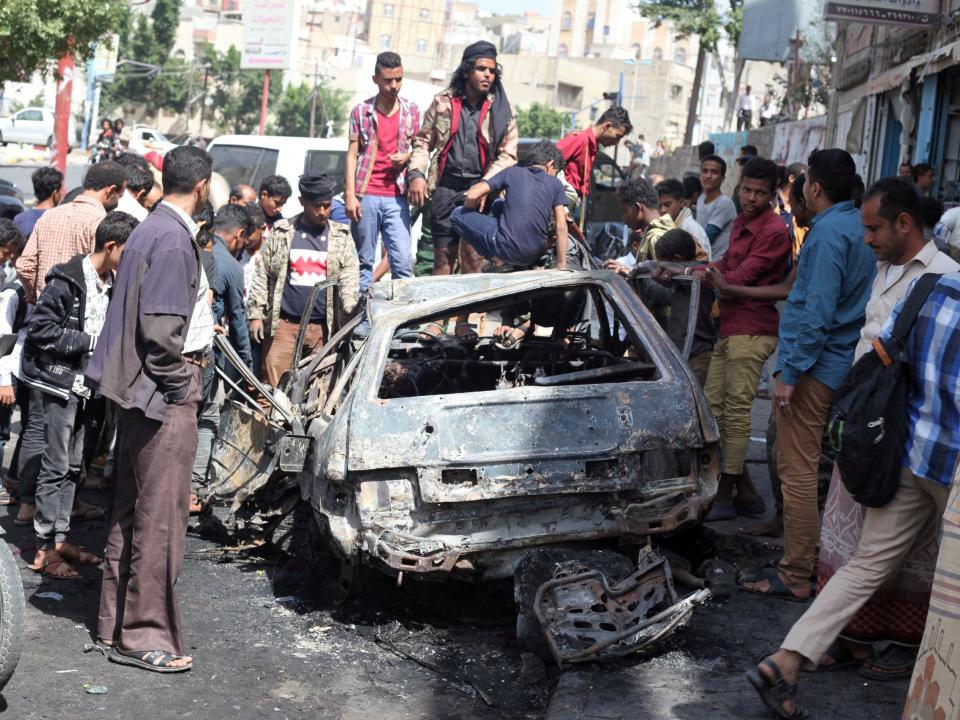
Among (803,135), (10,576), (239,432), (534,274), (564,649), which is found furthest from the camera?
(803,135)

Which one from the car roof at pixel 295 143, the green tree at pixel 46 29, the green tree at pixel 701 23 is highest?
the green tree at pixel 701 23

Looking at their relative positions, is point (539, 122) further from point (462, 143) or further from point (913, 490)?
point (913, 490)

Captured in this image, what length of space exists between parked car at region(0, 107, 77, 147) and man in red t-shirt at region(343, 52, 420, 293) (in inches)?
1345

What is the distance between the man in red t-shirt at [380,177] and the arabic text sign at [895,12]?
14.9 feet

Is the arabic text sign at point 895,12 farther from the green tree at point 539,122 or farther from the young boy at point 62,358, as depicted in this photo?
the green tree at point 539,122

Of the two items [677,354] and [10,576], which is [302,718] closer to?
[10,576]

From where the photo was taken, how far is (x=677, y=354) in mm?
5719

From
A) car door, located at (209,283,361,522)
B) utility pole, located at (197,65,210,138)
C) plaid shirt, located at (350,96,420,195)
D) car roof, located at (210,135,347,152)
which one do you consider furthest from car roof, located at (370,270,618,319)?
utility pole, located at (197,65,210,138)

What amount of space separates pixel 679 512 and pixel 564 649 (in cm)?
95

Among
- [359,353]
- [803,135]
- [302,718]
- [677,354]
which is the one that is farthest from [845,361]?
[803,135]

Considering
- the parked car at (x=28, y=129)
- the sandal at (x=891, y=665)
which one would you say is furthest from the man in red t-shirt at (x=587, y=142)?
the parked car at (x=28, y=129)

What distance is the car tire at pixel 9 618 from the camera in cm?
421

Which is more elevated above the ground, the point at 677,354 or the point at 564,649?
the point at 677,354

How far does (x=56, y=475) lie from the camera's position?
6066mm
